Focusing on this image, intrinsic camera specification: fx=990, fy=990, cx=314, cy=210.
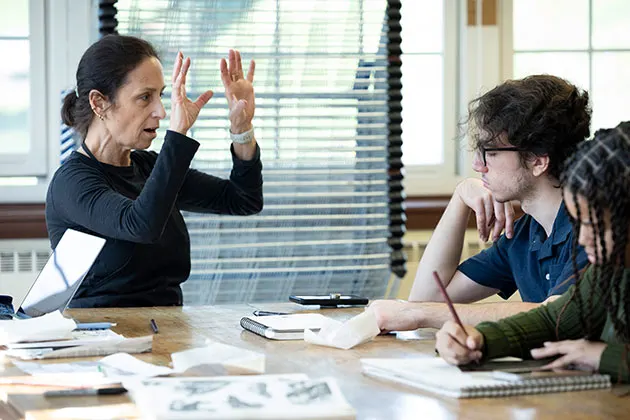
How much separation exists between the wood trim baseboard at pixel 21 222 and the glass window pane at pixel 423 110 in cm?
143

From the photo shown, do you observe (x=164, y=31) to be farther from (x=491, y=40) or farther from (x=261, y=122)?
(x=491, y=40)

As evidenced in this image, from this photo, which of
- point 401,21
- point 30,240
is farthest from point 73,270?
point 401,21

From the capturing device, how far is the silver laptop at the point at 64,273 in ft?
6.86

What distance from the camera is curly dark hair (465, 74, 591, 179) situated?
2.14m

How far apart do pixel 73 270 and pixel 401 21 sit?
7.15 feet

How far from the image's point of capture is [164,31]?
3.53 metres

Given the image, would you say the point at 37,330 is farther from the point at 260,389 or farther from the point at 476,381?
the point at 476,381

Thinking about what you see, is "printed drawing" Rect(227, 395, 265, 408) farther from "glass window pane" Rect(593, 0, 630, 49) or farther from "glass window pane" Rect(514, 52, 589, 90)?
"glass window pane" Rect(593, 0, 630, 49)

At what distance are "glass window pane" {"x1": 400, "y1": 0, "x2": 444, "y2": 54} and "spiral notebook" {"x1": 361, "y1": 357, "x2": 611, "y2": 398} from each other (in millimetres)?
2609

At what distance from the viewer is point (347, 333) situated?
70.3 inches

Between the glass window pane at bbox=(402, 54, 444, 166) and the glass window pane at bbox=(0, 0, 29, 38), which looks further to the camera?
the glass window pane at bbox=(402, 54, 444, 166)

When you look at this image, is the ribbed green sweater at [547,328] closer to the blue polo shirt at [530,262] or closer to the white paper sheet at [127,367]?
the blue polo shirt at [530,262]

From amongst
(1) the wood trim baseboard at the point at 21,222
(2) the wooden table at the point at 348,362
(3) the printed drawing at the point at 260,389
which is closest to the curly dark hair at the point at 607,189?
(2) the wooden table at the point at 348,362

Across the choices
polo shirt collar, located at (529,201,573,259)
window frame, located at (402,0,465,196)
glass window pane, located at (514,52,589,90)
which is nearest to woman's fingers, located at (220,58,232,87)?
polo shirt collar, located at (529,201,573,259)
